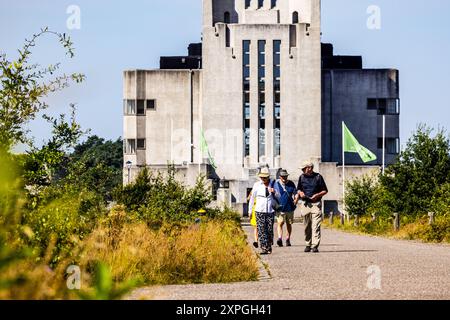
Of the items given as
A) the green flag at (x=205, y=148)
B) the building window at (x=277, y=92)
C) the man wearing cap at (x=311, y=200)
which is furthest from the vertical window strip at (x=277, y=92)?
the man wearing cap at (x=311, y=200)

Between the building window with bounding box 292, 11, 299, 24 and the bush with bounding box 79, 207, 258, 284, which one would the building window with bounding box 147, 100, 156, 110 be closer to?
the building window with bounding box 292, 11, 299, 24

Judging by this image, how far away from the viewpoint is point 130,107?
92.9 m

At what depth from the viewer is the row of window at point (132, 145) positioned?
306ft

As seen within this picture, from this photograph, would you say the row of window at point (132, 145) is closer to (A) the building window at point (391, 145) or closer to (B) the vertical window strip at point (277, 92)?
(B) the vertical window strip at point (277, 92)

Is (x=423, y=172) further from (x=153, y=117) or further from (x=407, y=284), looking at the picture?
(x=153, y=117)

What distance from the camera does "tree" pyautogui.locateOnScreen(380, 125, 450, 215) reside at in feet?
127

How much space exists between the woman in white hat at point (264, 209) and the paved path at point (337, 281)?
35.3 inches

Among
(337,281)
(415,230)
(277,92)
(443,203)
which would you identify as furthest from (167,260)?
(277,92)

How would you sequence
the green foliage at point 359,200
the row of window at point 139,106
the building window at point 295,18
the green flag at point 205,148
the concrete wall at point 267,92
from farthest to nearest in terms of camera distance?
1. the row of window at point 139,106
2. the building window at point 295,18
3. the concrete wall at point 267,92
4. the green flag at point 205,148
5. the green foliage at point 359,200

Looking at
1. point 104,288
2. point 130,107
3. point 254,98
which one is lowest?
point 104,288

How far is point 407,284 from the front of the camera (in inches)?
474

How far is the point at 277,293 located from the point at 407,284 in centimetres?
194

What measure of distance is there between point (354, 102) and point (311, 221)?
73064mm

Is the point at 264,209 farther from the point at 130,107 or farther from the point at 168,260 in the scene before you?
the point at 130,107
